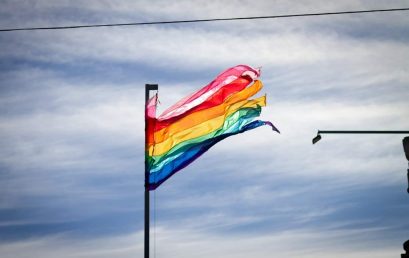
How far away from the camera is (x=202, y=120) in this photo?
17.9m

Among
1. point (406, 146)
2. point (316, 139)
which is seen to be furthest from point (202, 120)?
point (406, 146)

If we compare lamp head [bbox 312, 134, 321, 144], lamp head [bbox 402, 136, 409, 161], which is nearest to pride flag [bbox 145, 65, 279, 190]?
lamp head [bbox 312, 134, 321, 144]

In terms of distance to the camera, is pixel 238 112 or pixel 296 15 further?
pixel 238 112

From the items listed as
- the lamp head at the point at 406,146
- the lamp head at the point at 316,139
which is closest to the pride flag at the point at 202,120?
the lamp head at the point at 316,139

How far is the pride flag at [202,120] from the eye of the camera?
17.5m

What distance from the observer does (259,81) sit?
17875 mm

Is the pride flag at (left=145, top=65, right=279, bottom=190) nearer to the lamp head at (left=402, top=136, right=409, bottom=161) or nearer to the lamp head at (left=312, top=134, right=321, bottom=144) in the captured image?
the lamp head at (left=312, top=134, right=321, bottom=144)

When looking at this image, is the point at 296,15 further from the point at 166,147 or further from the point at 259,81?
the point at 166,147

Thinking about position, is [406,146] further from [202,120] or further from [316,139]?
[202,120]

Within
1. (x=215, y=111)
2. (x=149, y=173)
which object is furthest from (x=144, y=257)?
(x=215, y=111)

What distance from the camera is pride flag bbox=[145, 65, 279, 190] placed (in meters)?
17.5

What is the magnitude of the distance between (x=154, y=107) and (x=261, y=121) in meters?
3.42

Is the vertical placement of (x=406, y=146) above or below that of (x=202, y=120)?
below

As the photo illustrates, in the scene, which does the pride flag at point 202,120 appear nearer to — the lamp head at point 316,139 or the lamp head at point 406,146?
the lamp head at point 316,139
